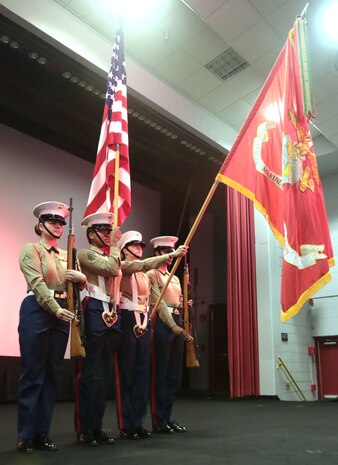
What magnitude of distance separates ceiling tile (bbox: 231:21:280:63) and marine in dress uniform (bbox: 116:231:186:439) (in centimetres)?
349

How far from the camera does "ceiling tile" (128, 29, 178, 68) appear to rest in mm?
5513

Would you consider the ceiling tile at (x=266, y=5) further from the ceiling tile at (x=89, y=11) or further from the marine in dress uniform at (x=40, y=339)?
the marine in dress uniform at (x=40, y=339)

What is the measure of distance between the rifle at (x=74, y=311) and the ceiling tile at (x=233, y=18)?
11.7ft

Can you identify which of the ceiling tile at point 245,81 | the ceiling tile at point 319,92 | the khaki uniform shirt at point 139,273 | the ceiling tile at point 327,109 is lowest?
the khaki uniform shirt at point 139,273

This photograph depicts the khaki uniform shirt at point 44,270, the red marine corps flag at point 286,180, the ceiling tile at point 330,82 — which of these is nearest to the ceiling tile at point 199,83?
the ceiling tile at point 330,82

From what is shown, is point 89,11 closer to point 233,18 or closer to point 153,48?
point 153,48

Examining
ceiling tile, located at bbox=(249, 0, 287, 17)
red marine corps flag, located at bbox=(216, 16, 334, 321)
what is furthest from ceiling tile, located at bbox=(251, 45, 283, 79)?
red marine corps flag, located at bbox=(216, 16, 334, 321)

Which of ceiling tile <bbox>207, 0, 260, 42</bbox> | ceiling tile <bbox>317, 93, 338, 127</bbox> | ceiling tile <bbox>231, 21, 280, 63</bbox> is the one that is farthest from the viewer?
ceiling tile <bbox>317, 93, 338, 127</bbox>

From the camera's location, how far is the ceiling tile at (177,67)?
5.86 meters

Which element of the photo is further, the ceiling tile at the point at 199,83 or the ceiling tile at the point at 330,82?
the ceiling tile at the point at 199,83

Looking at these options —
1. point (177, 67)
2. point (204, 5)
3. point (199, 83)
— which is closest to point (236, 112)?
point (199, 83)

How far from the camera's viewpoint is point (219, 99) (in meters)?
6.75

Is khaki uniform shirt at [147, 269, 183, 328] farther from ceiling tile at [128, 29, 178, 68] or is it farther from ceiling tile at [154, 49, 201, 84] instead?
ceiling tile at [154, 49, 201, 84]

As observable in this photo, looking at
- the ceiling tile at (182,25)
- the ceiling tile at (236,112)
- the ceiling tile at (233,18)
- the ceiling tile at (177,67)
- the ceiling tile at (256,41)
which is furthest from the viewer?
the ceiling tile at (236,112)
